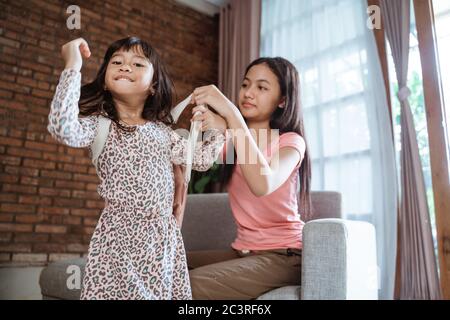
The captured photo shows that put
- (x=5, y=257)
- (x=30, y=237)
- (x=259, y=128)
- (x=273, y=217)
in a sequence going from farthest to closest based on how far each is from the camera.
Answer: (x=30, y=237), (x=5, y=257), (x=259, y=128), (x=273, y=217)

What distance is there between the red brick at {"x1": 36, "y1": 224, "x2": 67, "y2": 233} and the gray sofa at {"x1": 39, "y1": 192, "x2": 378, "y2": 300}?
1482 mm

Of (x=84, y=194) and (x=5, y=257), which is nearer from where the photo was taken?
(x=5, y=257)

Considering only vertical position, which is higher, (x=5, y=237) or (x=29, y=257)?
(x=5, y=237)

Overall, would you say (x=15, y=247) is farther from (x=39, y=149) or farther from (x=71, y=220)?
(x=39, y=149)

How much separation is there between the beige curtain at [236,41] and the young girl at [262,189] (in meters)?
2.50

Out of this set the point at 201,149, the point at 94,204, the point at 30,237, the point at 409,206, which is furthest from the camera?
the point at 94,204

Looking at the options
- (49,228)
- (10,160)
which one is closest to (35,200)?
Answer: (49,228)

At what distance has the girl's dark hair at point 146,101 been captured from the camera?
2.90 ft

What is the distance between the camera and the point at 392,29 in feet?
8.97

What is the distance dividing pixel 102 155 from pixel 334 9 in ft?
9.57

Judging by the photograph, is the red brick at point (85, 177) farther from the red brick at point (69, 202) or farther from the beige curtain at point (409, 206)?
the beige curtain at point (409, 206)

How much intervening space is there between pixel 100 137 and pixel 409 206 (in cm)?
222

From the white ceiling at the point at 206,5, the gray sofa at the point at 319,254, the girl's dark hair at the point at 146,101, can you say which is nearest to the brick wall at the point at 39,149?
the white ceiling at the point at 206,5

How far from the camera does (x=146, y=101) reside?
3.12ft
